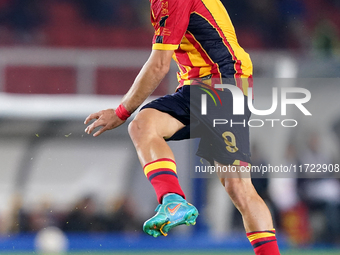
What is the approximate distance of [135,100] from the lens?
2.71 metres

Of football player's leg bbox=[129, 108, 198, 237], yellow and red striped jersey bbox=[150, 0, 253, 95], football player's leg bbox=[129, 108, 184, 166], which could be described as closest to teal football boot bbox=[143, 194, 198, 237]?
football player's leg bbox=[129, 108, 198, 237]

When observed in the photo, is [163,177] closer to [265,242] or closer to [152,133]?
[152,133]

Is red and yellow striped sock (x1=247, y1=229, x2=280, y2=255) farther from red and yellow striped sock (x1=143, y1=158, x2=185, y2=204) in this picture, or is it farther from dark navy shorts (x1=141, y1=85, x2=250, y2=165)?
red and yellow striped sock (x1=143, y1=158, x2=185, y2=204)

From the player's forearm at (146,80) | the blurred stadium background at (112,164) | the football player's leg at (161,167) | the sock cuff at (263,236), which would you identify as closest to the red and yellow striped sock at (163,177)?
the football player's leg at (161,167)

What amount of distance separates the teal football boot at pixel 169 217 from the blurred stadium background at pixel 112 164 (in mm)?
4053

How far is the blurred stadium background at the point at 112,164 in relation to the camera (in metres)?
6.95

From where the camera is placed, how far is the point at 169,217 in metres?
2.31

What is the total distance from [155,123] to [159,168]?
26cm

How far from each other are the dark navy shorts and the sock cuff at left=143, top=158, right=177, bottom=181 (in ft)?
0.84

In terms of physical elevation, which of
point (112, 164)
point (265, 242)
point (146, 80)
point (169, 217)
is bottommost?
point (112, 164)

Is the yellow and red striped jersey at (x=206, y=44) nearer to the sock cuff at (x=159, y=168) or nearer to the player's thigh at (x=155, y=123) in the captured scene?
the player's thigh at (x=155, y=123)

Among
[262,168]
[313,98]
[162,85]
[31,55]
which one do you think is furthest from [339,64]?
[31,55]

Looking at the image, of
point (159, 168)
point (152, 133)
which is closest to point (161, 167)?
point (159, 168)

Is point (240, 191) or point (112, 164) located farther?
point (112, 164)
